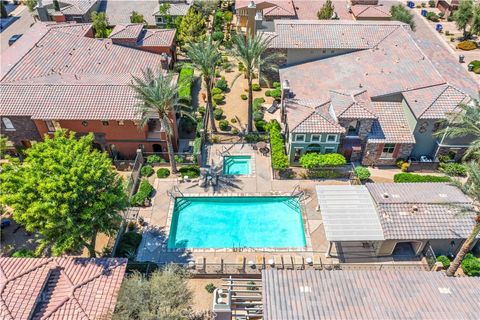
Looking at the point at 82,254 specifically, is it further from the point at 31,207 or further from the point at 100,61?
the point at 100,61

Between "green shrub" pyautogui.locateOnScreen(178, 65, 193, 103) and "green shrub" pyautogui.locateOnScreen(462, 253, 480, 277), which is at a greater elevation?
"green shrub" pyautogui.locateOnScreen(178, 65, 193, 103)

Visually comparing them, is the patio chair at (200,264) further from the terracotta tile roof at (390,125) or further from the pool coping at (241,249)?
the terracotta tile roof at (390,125)

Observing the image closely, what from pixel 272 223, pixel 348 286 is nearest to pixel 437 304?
pixel 348 286

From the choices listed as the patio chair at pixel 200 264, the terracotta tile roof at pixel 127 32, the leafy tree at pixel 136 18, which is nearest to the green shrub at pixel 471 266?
the patio chair at pixel 200 264

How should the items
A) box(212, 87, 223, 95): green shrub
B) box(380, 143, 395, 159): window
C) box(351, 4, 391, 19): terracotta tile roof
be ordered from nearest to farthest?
box(380, 143, 395, 159): window < box(212, 87, 223, 95): green shrub < box(351, 4, 391, 19): terracotta tile roof

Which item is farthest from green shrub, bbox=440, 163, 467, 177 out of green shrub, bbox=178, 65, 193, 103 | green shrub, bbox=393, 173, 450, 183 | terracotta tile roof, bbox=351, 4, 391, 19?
terracotta tile roof, bbox=351, 4, 391, 19

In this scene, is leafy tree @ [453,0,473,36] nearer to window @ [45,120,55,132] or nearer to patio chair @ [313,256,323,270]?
patio chair @ [313,256,323,270]

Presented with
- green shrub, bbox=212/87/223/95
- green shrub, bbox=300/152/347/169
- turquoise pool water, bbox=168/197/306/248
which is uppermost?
green shrub, bbox=300/152/347/169
